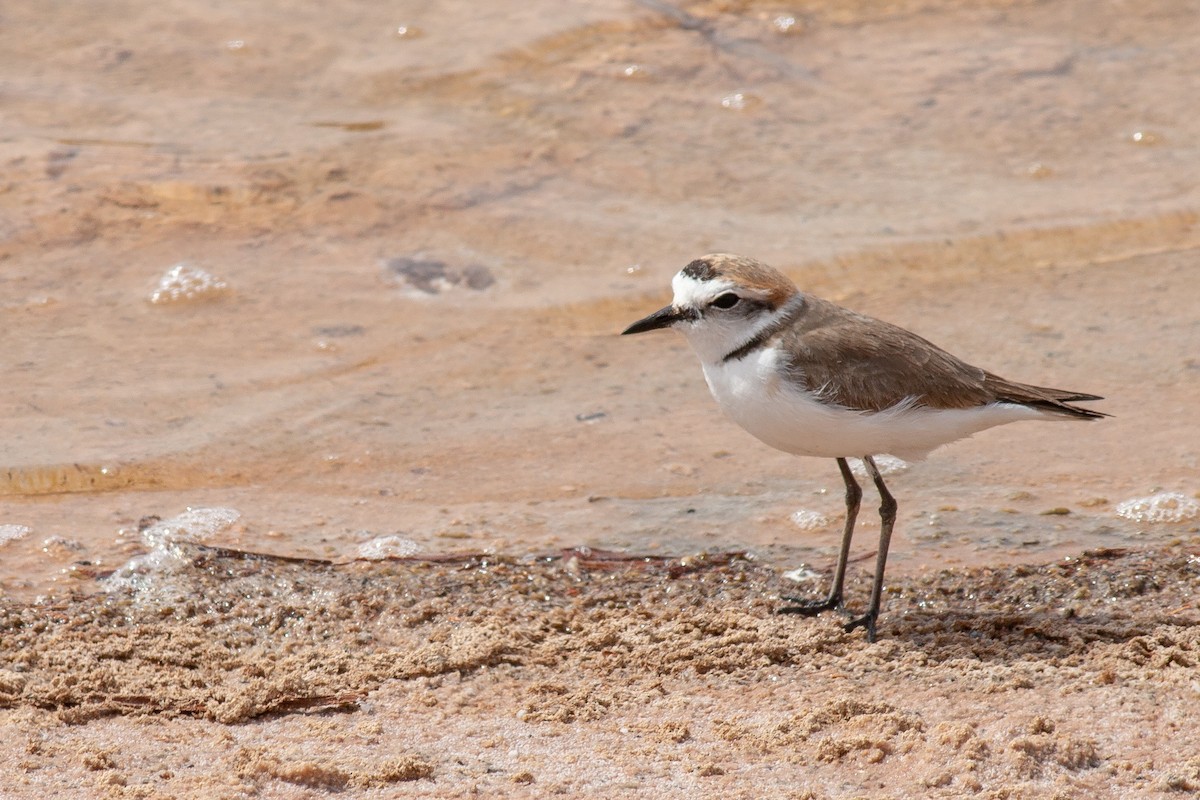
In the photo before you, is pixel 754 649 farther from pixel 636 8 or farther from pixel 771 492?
pixel 636 8

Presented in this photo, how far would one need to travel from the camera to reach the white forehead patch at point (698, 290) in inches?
178

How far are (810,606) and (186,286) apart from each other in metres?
4.00

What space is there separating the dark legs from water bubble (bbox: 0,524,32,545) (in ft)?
8.81

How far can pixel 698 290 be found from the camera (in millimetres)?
4559

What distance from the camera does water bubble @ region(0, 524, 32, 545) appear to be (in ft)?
15.9

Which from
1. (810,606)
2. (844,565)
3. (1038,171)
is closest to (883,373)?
(844,565)

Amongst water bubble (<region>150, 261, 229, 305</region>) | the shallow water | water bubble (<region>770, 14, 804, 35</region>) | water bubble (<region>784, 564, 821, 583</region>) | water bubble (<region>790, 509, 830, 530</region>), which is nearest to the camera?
water bubble (<region>784, 564, 821, 583</region>)

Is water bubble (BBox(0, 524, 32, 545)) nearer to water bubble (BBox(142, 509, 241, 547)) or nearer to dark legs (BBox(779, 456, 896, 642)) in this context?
water bubble (BBox(142, 509, 241, 547))

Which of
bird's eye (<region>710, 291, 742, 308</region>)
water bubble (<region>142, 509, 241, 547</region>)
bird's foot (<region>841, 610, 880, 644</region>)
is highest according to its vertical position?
bird's eye (<region>710, 291, 742, 308</region>)

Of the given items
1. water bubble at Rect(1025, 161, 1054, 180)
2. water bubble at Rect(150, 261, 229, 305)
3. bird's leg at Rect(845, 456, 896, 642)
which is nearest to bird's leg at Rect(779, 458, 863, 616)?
bird's leg at Rect(845, 456, 896, 642)

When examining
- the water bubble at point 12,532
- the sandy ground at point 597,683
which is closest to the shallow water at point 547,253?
the water bubble at point 12,532

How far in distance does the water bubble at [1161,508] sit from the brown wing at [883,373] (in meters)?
0.67

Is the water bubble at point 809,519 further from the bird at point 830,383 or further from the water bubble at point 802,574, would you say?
the bird at point 830,383

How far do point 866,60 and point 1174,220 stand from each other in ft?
9.15
